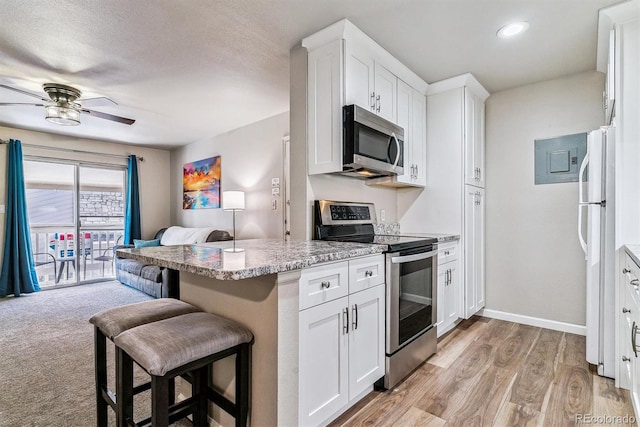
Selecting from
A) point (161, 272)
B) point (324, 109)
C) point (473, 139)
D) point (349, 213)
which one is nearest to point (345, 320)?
point (349, 213)

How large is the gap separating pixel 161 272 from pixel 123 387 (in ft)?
9.78

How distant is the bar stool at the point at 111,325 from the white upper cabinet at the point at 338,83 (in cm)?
129

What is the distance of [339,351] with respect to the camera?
5.29ft

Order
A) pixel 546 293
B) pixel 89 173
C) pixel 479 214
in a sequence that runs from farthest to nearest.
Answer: pixel 89 173 → pixel 479 214 → pixel 546 293

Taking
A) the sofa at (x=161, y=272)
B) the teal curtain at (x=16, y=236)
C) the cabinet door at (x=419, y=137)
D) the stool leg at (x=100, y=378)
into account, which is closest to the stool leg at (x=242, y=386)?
the stool leg at (x=100, y=378)

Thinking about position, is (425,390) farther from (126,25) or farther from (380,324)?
(126,25)

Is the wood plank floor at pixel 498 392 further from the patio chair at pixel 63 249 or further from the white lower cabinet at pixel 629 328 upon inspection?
the patio chair at pixel 63 249

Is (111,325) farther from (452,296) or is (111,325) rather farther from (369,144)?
(452,296)

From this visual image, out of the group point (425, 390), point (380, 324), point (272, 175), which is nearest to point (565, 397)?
point (425, 390)

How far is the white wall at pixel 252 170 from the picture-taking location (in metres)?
4.23

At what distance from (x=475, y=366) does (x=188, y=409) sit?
1.86 meters

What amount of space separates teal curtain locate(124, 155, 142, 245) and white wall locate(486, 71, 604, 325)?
5.45 metres

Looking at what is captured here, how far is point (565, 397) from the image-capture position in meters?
1.88

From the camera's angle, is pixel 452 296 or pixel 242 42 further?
pixel 452 296
